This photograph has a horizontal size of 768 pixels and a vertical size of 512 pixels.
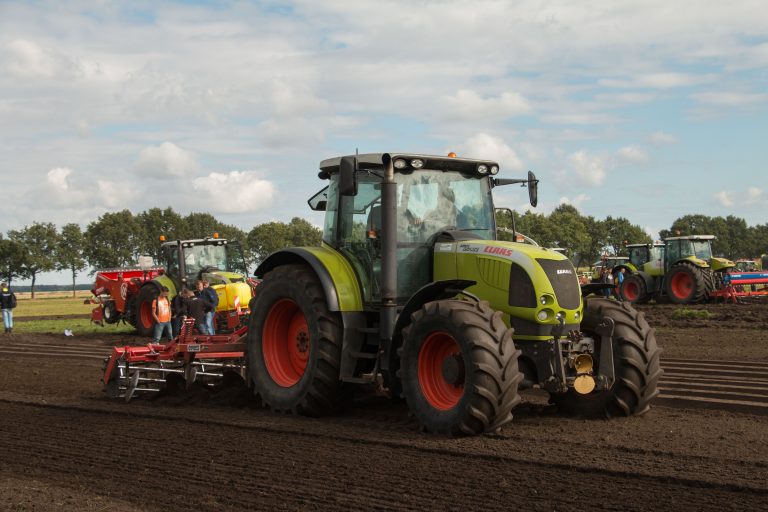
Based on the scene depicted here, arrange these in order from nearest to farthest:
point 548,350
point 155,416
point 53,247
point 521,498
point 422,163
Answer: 1. point 521,498
2. point 548,350
3. point 422,163
4. point 155,416
5. point 53,247

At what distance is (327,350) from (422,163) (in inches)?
77.3

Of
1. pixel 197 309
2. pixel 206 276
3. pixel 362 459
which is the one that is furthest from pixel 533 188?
pixel 206 276

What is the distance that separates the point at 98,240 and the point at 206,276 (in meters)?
66.5

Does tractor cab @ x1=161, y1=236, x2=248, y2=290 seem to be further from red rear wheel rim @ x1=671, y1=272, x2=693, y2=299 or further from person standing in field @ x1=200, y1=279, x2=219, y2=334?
red rear wheel rim @ x1=671, y1=272, x2=693, y2=299

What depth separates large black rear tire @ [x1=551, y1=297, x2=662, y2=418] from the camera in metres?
7.62

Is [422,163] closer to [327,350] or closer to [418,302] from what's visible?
[418,302]

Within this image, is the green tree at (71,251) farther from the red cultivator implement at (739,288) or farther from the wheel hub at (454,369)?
the wheel hub at (454,369)

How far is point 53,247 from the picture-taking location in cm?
8225

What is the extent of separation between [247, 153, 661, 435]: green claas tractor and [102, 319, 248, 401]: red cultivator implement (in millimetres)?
844

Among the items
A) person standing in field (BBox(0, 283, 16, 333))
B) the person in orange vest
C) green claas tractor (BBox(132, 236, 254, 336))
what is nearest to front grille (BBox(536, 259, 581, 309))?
the person in orange vest

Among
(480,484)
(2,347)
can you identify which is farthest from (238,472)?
(2,347)

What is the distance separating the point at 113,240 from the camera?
8000 cm

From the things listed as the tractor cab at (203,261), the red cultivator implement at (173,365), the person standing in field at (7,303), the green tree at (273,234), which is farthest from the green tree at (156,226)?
the red cultivator implement at (173,365)

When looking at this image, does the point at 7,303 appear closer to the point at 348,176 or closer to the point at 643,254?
the point at 348,176
